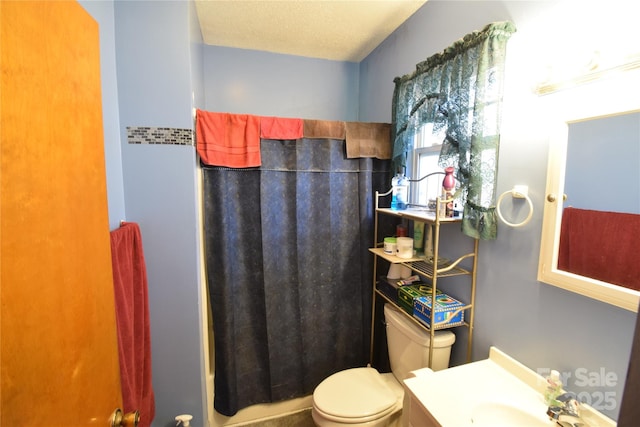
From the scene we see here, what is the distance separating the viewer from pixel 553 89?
919 mm

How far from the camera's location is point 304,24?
1.81 metres

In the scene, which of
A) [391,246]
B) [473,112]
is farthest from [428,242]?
[473,112]

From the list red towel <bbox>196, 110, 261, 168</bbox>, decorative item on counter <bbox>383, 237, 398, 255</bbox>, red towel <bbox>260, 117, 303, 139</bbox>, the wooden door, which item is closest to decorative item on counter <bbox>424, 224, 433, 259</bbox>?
decorative item on counter <bbox>383, 237, 398, 255</bbox>

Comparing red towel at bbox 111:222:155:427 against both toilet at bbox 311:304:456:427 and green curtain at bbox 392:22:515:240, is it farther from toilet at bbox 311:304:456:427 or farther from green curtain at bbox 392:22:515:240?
green curtain at bbox 392:22:515:240

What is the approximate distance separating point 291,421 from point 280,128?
6.33ft

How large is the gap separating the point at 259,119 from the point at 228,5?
2.34 ft

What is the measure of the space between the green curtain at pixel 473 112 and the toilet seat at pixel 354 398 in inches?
38.0

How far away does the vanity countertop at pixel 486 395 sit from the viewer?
0.90 m

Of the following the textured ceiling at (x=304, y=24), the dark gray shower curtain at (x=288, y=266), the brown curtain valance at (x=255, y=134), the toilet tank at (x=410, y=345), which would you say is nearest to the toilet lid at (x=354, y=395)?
the toilet tank at (x=410, y=345)

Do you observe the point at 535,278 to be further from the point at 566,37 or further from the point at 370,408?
the point at 370,408

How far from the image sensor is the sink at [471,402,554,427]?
912 millimetres

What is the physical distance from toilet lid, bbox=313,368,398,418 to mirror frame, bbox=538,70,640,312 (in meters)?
0.97

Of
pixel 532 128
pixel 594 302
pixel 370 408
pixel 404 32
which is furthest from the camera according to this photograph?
pixel 404 32

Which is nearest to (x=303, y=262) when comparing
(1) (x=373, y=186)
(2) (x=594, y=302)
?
(1) (x=373, y=186)
